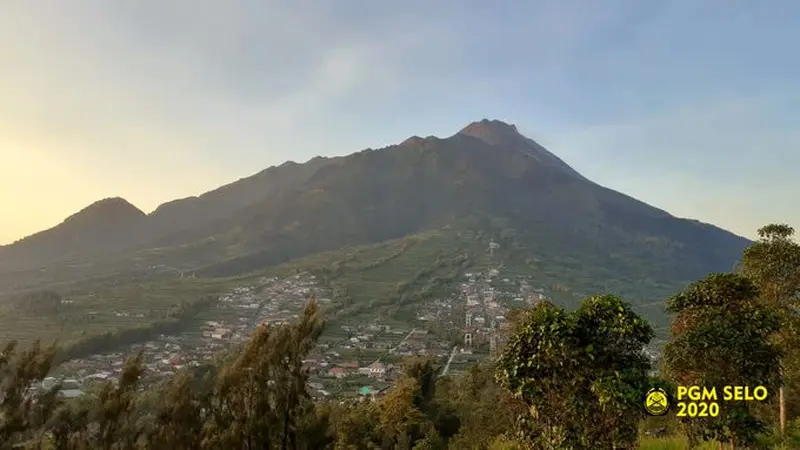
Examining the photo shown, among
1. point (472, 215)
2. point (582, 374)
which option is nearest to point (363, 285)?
point (472, 215)

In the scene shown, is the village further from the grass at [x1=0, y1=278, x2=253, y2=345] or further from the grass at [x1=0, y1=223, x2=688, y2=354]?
the grass at [x1=0, y1=278, x2=253, y2=345]

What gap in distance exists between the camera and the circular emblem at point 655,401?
20.4 ft

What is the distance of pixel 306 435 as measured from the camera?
914 cm

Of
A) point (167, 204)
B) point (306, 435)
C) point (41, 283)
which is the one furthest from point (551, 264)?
point (167, 204)

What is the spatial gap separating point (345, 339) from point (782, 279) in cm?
5548

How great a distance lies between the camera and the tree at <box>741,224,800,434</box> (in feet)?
35.3

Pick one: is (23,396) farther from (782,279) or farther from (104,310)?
(104,310)

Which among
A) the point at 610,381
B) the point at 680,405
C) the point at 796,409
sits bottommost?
the point at 796,409

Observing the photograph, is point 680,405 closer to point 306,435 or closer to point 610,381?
point 610,381

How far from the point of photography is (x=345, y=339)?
6309 centimetres

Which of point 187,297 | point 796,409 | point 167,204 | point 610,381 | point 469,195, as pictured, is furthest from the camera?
point 167,204

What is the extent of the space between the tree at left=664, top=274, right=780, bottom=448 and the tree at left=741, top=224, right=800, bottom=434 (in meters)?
3.26

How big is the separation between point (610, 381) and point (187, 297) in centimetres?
7953

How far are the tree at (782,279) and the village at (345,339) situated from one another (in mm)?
21920
